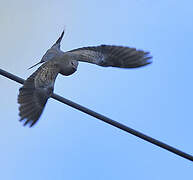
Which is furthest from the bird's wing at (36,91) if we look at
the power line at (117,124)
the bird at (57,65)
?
the power line at (117,124)

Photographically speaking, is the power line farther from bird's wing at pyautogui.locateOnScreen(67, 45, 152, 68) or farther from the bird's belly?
bird's wing at pyautogui.locateOnScreen(67, 45, 152, 68)

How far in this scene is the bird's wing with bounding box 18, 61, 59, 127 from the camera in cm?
403

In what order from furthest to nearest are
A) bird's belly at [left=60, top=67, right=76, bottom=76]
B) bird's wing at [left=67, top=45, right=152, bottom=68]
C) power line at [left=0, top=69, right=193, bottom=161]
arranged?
1. bird's wing at [left=67, top=45, right=152, bottom=68]
2. bird's belly at [left=60, top=67, right=76, bottom=76]
3. power line at [left=0, top=69, right=193, bottom=161]

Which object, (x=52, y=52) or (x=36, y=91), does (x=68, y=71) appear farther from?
(x=52, y=52)

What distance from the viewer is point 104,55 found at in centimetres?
479

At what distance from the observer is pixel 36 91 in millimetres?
4129

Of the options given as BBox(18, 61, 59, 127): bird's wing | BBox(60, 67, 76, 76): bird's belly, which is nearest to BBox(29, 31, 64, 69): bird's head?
BBox(18, 61, 59, 127): bird's wing

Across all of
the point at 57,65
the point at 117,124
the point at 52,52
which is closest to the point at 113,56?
the point at 52,52

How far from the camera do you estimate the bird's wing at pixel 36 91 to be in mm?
4027

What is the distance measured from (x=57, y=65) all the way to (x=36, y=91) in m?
0.30

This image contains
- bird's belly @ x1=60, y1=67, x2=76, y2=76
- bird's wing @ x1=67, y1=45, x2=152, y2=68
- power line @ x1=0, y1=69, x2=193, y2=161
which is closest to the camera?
power line @ x1=0, y1=69, x2=193, y2=161

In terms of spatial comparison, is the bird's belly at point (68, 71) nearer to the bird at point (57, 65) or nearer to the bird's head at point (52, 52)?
the bird at point (57, 65)

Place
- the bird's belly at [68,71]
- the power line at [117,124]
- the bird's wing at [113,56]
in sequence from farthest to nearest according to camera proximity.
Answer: the bird's wing at [113,56]
the bird's belly at [68,71]
the power line at [117,124]

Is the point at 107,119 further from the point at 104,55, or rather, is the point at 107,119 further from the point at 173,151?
the point at 104,55
